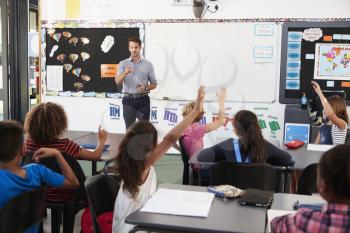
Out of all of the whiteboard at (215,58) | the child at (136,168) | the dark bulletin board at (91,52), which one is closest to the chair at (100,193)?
the child at (136,168)

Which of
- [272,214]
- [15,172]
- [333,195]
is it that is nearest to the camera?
[333,195]

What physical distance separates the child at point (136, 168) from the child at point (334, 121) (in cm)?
210

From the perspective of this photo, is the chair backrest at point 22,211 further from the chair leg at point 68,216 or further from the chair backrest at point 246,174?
the chair backrest at point 246,174

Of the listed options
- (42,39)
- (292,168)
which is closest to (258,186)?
(292,168)

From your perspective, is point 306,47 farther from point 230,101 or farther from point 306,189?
point 306,189

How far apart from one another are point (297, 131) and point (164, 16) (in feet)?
7.94

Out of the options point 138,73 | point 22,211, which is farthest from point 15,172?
point 138,73

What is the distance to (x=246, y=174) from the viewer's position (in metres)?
2.60

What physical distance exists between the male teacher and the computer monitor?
1787mm

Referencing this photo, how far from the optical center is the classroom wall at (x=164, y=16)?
19.3 ft

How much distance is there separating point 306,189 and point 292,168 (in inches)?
9.7

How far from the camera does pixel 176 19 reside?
622 centimetres

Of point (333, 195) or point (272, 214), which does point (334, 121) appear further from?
point (333, 195)

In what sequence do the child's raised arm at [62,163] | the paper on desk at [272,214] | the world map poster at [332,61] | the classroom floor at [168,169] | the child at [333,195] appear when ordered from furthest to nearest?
the world map poster at [332,61]
the classroom floor at [168,169]
the child's raised arm at [62,163]
the paper on desk at [272,214]
the child at [333,195]
